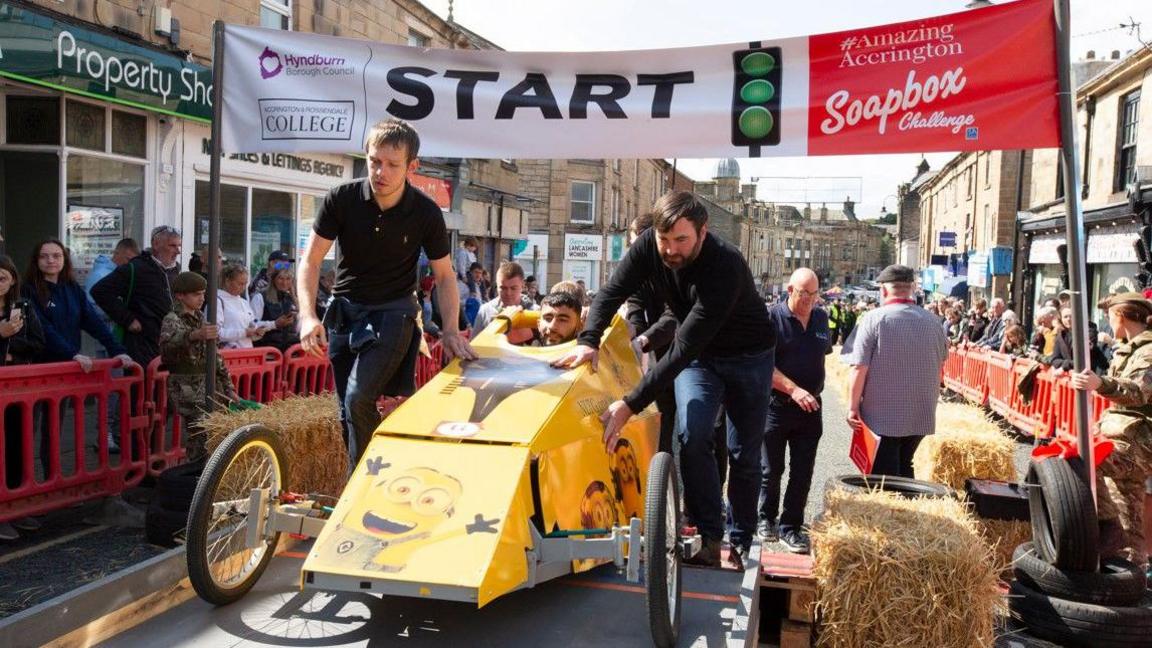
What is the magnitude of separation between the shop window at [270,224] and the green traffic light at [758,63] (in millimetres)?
10270

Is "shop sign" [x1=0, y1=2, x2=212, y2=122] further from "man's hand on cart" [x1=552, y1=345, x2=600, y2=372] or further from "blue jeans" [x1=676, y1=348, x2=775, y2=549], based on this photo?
"blue jeans" [x1=676, y1=348, x2=775, y2=549]

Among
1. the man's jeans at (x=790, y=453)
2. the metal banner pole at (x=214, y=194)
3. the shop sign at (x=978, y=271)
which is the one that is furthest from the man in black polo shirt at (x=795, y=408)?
the shop sign at (x=978, y=271)

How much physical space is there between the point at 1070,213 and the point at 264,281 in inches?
312

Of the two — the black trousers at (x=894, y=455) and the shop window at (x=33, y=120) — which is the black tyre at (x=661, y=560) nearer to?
the black trousers at (x=894, y=455)

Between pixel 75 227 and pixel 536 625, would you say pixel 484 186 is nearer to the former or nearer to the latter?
pixel 75 227

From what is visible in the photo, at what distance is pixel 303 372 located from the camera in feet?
26.5

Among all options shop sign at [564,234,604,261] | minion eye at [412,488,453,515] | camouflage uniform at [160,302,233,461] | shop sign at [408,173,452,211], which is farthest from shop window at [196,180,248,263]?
shop sign at [564,234,604,261]

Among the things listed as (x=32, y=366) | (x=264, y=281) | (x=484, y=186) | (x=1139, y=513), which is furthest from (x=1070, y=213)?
(x=484, y=186)

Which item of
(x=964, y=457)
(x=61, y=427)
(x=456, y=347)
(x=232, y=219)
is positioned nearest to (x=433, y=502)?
(x=456, y=347)

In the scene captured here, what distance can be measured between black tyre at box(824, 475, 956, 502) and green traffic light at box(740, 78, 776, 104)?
2268 millimetres

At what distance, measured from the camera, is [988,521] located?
5.81 meters

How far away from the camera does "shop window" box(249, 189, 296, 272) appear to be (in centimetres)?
1411

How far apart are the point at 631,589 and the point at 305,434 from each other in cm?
270

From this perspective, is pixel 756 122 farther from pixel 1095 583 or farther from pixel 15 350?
pixel 15 350
